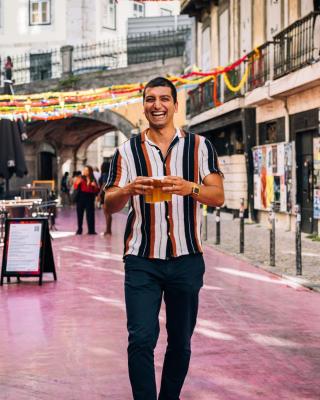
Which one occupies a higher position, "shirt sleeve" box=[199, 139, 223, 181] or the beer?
"shirt sleeve" box=[199, 139, 223, 181]

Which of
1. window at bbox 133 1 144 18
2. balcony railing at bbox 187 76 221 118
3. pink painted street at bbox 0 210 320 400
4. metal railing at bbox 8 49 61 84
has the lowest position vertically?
pink painted street at bbox 0 210 320 400

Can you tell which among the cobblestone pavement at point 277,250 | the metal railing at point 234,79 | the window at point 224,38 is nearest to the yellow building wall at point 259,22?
the metal railing at point 234,79

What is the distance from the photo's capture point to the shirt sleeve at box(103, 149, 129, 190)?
14.6 ft

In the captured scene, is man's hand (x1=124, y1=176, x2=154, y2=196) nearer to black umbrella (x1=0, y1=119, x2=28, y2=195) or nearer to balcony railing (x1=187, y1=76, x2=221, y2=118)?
black umbrella (x1=0, y1=119, x2=28, y2=195)

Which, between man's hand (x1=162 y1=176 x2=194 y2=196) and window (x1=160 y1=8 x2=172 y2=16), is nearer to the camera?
man's hand (x1=162 y1=176 x2=194 y2=196)

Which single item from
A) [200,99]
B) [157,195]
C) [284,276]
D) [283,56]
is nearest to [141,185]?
[157,195]

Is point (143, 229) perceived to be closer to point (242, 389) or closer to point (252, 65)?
point (242, 389)

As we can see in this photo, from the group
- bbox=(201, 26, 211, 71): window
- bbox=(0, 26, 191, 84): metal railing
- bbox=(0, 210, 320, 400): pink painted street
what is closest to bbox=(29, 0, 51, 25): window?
bbox=(0, 26, 191, 84): metal railing

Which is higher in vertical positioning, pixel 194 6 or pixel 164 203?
pixel 194 6

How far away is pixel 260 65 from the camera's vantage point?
72.1ft

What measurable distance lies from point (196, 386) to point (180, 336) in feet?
3.87

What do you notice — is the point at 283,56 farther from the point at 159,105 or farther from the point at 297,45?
the point at 159,105

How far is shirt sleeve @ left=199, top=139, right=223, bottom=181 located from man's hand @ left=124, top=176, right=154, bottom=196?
50 centimetres

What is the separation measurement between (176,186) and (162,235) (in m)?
0.40
